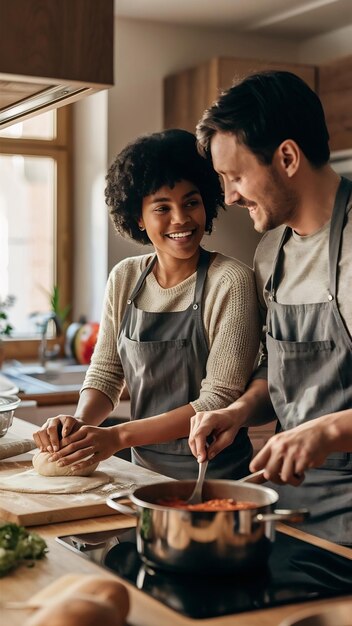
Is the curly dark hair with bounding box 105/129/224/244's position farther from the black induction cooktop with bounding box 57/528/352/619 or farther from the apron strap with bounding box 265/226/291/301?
the black induction cooktop with bounding box 57/528/352/619

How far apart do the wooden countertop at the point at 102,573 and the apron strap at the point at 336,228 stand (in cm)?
49

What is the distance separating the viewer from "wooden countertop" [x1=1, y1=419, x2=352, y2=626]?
43.3 inches

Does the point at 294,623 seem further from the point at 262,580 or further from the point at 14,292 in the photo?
the point at 14,292

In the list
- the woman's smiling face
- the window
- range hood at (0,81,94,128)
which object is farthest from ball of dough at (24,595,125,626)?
the window

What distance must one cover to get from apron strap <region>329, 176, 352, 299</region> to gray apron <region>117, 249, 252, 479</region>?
1.36 ft

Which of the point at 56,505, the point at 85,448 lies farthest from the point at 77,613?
the point at 85,448

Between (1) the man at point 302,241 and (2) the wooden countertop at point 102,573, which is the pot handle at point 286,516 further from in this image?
(1) the man at point 302,241

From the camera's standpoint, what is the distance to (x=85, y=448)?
1.78 metres

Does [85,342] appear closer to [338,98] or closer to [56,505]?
[338,98]

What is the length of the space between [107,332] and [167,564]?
105cm

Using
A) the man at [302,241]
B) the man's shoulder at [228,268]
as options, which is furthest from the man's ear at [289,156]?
the man's shoulder at [228,268]

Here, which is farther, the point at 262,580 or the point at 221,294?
the point at 221,294

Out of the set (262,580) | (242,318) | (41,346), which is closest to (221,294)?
(242,318)

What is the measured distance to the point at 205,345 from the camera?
6.76 feet
